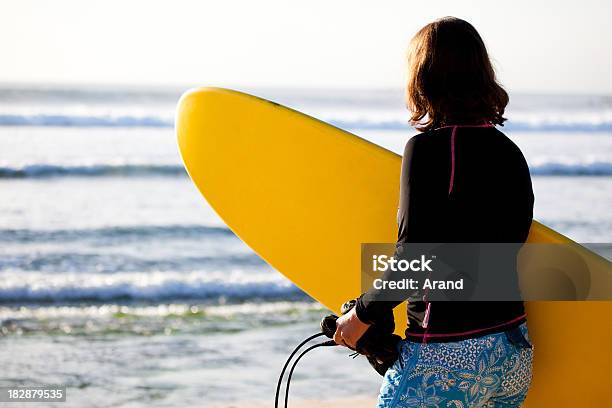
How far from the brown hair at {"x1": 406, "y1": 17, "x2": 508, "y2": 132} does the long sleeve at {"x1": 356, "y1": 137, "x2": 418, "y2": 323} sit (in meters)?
0.10

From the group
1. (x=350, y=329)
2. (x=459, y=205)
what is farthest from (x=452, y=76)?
(x=350, y=329)

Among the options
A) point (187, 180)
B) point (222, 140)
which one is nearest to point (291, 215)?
point (222, 140)

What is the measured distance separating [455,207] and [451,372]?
0.98ft

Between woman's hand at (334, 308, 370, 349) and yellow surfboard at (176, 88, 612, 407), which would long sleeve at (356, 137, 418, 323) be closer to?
woman's hand at (334, 308, 370, 349)

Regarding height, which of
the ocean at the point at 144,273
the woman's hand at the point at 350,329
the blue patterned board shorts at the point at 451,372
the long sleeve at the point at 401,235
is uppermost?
the long sleeve at the point at 401,235

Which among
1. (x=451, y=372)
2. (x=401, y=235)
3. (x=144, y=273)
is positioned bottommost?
(x=144, y=273)

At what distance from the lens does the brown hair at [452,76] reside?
5.42ft

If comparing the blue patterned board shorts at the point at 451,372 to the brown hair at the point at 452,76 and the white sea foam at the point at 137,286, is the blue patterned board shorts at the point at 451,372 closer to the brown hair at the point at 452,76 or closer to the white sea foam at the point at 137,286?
the brown hair at the point at 452,76

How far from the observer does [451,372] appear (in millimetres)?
1670

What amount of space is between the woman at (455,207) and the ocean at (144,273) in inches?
69.7

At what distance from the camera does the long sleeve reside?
1602mm

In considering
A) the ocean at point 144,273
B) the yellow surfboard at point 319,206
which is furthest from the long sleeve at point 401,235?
the ocean at point 144,273

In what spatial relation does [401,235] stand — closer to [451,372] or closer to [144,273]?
[451,372]

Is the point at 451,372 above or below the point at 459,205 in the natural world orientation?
below
